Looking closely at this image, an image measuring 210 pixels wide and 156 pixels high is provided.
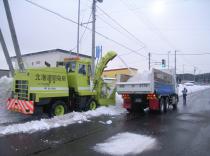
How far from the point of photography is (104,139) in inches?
320

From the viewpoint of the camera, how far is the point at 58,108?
1209 cm

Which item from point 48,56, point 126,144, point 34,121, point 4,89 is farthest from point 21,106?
point 48,56

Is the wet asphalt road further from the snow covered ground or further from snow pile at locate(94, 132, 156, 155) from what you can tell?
the snow covered ground

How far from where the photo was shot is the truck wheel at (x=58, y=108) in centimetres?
1168

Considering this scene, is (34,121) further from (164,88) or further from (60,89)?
(164,88)

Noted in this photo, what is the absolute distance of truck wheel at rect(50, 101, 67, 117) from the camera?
11684mm

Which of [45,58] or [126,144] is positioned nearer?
[126,144]

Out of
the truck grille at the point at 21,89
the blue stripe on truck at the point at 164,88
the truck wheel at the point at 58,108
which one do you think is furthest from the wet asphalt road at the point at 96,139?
the blue stripe on truck at the point at 164,88

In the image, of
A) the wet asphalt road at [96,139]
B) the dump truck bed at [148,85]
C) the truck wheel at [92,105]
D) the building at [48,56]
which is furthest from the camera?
the building at [48,56]

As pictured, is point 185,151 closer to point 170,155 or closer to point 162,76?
point 170,155

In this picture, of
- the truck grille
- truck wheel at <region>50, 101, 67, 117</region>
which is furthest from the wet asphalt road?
the truck grille

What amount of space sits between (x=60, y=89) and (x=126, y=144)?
5.59m

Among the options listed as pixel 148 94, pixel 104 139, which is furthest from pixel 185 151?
pixel 148 94

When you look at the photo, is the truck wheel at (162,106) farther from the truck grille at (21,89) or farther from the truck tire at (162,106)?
the truck grille at (21,89)
